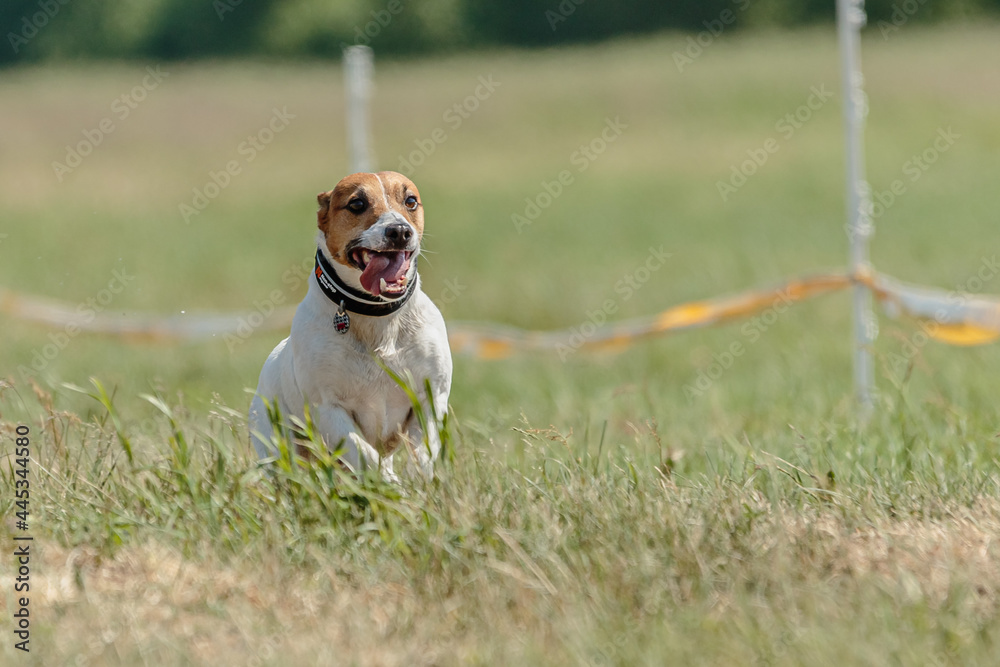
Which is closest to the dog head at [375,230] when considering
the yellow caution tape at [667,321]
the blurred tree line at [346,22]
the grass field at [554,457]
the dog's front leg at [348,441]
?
the dog's front leg at [348,441]

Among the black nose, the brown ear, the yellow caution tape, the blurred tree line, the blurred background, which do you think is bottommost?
the blurred tree line

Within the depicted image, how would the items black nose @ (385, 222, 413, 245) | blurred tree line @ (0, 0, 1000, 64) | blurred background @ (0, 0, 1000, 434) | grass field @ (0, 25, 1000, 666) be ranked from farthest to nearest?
blurred tree line @ (0, 0, 1000, 64), blurred background @ (0, 0, 1000, 434), black nose @ (385, 222, 413, 245), grass field @ (0, 25, 1000, 666)

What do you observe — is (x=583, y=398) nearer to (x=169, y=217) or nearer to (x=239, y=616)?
(x=239, y=616)

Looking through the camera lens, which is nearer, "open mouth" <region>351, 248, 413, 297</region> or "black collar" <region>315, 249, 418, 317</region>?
"open mouth" <region>351, 248, 413, 297</region>

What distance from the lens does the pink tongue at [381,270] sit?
3.43m

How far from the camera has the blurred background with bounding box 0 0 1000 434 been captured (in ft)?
29.2

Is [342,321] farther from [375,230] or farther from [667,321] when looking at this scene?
[667,321]

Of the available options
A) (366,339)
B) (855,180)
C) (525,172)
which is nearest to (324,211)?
(366,339)

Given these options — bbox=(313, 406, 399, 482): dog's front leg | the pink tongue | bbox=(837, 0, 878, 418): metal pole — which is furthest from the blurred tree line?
the pink tongue

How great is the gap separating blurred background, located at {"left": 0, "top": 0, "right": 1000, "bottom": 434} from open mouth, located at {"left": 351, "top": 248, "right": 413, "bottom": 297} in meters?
0.72

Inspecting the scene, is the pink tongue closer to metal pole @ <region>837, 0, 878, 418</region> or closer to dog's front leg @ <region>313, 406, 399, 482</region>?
dog's front leg @ <region>313, 406, 399, 482</region>

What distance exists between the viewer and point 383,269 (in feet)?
11.3

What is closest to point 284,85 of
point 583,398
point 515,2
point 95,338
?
point 515,2

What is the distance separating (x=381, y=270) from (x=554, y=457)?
3.52 ft
